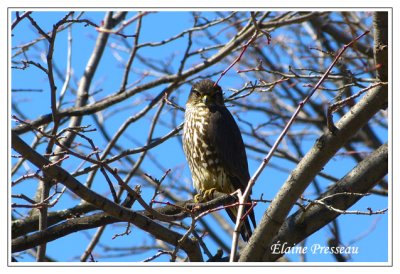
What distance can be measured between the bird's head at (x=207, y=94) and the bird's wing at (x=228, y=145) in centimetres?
12

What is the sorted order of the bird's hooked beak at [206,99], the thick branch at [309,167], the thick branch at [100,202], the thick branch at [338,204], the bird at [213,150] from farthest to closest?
1. the bird's hooked beak at [206,99]
2. the bird at [213,150]
3. the thick branch at [338,204]
4. the thick branch at [309,167]
5. the thick branch at [100,202]

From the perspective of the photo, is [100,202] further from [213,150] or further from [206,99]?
[206,99]

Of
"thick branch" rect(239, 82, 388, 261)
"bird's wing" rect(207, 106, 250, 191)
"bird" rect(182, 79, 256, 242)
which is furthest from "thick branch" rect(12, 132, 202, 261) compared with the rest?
"bird's wing" rect(207, 106, 250, 191)

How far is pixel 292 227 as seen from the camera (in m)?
4.59

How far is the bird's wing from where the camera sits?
606 cm

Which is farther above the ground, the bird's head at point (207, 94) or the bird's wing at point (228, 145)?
the bird's head at point (207, 94)

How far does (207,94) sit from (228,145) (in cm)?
55

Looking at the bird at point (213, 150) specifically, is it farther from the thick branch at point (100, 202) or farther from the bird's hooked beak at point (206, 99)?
the thick branch at point (100, 202)

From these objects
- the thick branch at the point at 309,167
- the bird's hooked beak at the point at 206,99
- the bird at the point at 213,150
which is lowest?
the thick branch at the point at 309,167

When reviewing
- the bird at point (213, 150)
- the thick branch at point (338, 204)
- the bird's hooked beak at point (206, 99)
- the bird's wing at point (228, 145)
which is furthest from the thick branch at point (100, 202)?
the bird's hooked beak at point (206, 99)

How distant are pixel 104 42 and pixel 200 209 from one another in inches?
118

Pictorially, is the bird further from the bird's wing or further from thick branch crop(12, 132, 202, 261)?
thick branch crop(12, 132, 202, 261)

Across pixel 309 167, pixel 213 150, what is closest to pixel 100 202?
pixel 309 167

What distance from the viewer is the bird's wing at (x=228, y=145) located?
6.06 m
